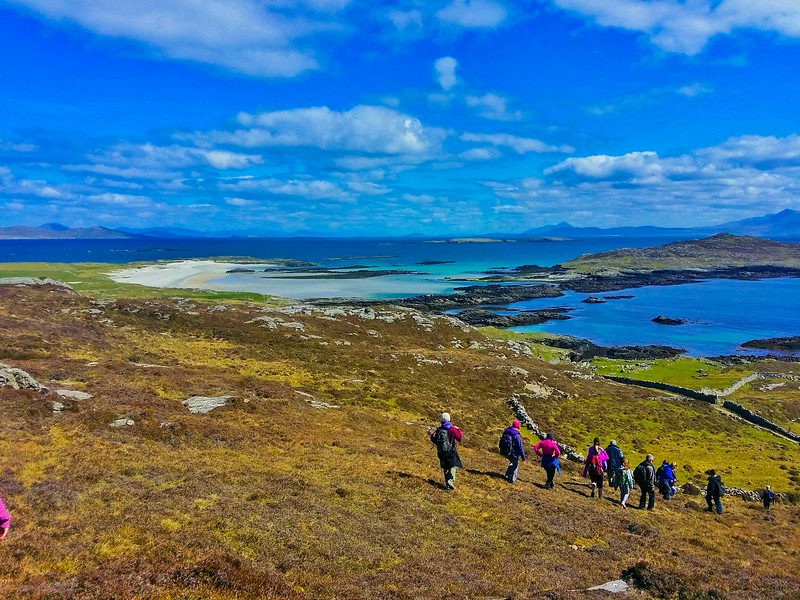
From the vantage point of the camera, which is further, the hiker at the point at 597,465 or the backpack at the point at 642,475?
the hiker at the point at 597,465

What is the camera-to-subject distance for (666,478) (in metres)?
22.6

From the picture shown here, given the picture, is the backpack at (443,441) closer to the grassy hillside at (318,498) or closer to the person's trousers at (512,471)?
the grassy hillside at (318,498)

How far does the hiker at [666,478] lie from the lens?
2255 cm

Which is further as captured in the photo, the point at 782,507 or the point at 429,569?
the point at 782,507

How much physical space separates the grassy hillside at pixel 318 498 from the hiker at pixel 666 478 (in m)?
0.65

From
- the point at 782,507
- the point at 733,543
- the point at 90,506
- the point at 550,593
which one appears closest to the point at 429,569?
the point at 550,593

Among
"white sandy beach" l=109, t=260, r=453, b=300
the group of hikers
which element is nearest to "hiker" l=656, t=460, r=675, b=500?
the group of hikers

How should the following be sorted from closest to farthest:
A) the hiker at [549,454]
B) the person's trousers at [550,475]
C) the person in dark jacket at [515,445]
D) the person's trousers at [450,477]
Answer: the person's trousers at [450,477]
the person in dark jacket at [515,445]
the hiker at [549,454]
the person's trousers at [550,475]

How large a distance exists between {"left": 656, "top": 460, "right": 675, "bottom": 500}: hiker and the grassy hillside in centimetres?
65

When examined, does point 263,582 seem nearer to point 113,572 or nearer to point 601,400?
point 113,572

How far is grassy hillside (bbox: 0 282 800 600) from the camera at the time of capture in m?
10.9

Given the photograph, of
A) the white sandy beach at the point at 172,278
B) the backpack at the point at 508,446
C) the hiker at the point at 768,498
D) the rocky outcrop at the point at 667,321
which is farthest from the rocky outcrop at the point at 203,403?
the white sandy beach at the point at 172,278

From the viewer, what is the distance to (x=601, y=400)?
45781 mm

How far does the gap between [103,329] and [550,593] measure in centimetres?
4813
